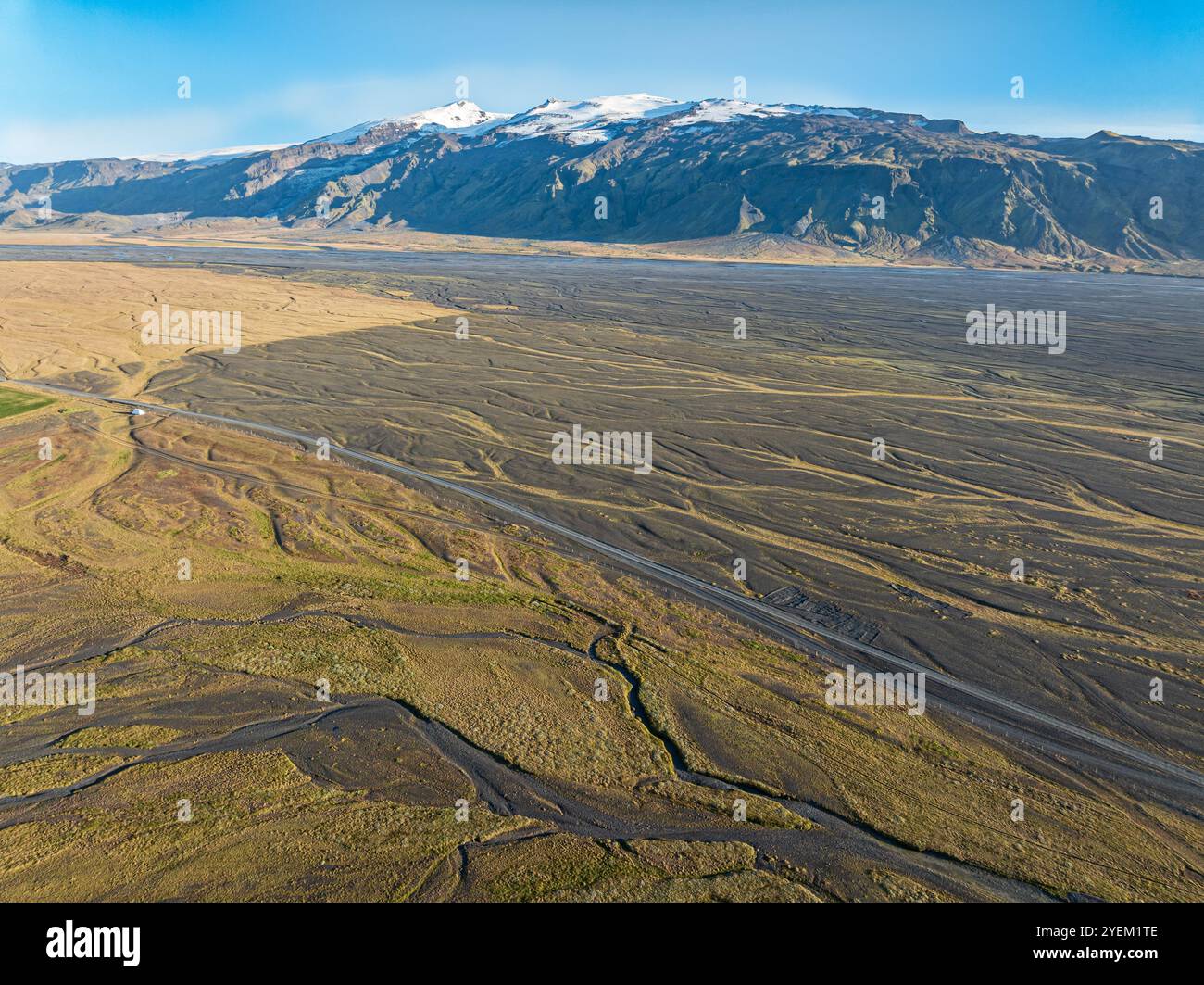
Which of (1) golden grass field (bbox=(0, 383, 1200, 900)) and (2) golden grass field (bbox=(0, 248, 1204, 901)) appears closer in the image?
(1) golden grass field (bbox=(0, 383, 1200, 900))

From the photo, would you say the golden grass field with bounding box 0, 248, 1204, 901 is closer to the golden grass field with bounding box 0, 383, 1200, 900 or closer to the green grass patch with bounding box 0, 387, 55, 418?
the golden grass field with bounding box 0, 383, 1200, 900

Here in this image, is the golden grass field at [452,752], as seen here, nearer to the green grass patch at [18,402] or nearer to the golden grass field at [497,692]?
the golden grass field at [497,692]

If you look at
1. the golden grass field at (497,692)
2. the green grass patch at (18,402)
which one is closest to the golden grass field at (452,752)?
the golden grass field at (497,692)

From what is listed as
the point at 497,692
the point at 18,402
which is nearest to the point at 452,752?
the point at 497,692

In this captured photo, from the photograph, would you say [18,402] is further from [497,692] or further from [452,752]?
[452,752]

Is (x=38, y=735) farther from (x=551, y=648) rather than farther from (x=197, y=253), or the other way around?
(x=197, y=253)

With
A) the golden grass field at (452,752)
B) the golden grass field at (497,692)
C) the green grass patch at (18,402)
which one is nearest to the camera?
the golden grass field at (452,752)

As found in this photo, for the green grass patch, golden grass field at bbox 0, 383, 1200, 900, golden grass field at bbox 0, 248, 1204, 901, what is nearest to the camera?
golden grass field at bbox 0, 383, 1200, 900

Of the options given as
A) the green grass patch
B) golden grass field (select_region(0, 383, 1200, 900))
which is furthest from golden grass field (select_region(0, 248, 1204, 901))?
the green grass patch

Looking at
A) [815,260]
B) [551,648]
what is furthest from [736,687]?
[815,260]

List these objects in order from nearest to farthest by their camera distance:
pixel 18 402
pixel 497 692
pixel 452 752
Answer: pixel 452 752 → pixel 497 692 → pixel 18 402

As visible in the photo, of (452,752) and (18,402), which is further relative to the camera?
(18,402)
